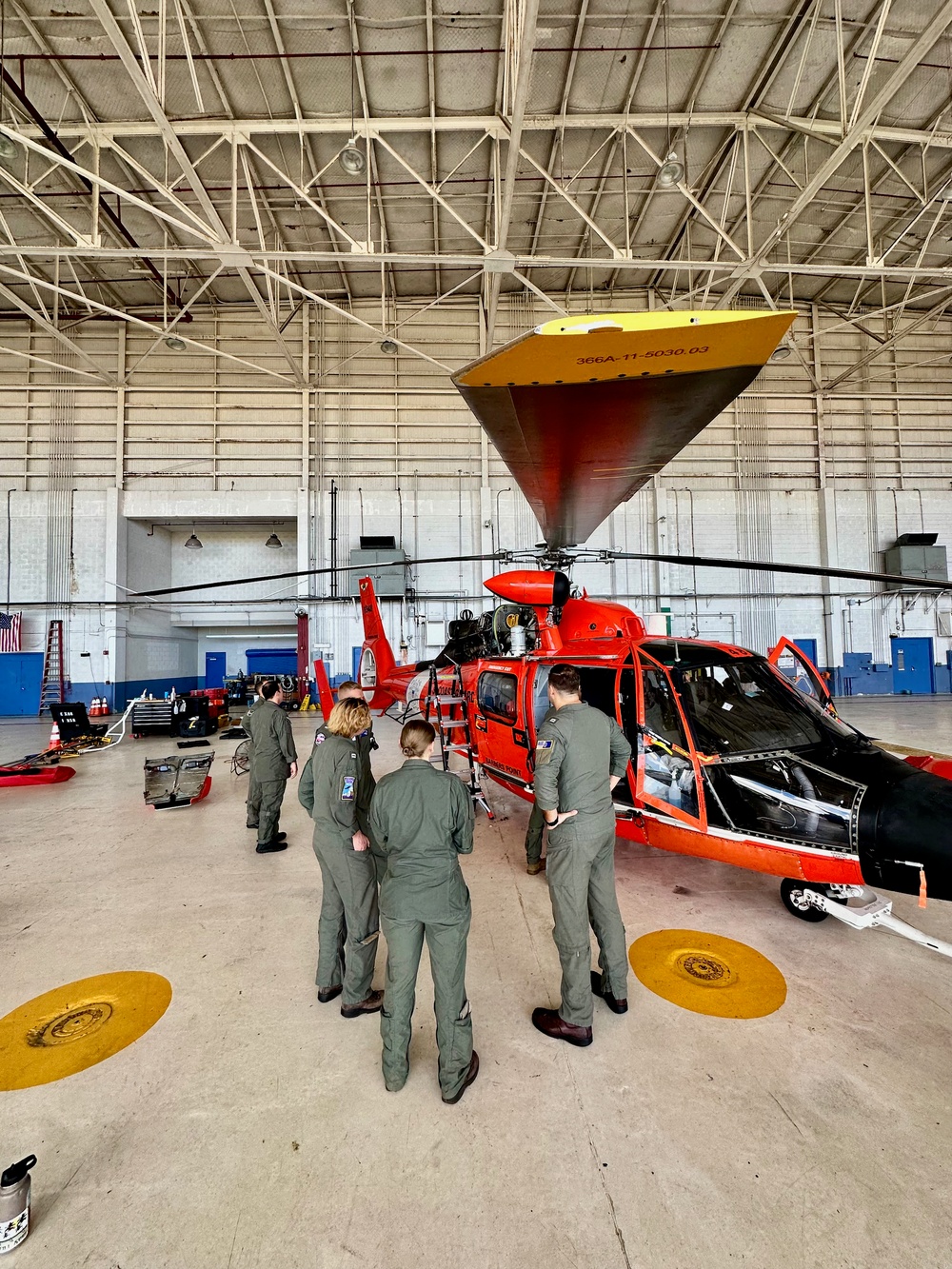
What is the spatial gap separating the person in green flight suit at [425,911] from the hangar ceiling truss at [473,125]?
339 inches

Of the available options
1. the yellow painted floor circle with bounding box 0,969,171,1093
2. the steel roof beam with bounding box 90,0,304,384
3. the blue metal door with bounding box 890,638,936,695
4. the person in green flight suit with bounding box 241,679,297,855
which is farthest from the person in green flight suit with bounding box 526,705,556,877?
the blue metal door with bounding box 890,638,936,695

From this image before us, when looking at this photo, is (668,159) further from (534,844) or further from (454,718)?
(534,844)

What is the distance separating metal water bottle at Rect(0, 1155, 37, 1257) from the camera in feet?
5.49

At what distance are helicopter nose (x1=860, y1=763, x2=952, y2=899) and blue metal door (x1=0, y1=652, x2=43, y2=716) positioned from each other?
847 inches

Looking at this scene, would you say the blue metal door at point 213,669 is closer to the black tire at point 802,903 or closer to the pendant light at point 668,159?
the pendant light at point 668,159

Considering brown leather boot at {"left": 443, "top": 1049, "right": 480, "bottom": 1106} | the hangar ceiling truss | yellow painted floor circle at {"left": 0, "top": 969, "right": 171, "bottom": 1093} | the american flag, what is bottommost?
yellow painted floor circle at {"left": 0, "top": 969, "right": 171, "bottom": 1093}

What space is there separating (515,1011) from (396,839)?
1.37 m

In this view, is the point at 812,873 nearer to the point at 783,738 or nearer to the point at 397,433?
the point at 783,738

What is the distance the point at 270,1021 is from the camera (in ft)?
9.16

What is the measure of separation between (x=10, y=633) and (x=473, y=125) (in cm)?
1892

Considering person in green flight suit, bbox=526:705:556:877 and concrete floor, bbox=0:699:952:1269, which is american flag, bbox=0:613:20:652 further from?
person in green flight suit, bbox=526:705:556:877

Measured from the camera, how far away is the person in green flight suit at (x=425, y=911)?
7.27ft

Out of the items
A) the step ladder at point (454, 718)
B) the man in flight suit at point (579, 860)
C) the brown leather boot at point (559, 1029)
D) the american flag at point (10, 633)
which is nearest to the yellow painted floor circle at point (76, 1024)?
the brown leather boot at point (559, 1029)

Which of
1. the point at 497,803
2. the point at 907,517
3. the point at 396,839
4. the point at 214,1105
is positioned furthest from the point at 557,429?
the point at 907,517
